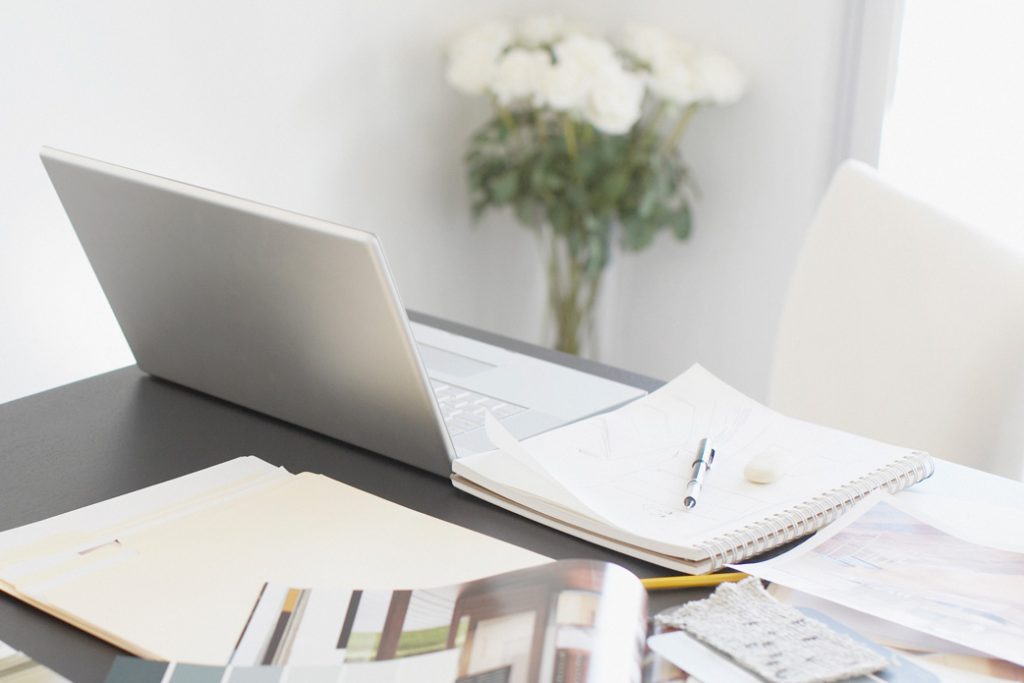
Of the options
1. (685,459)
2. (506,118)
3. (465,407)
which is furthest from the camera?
(506,118)

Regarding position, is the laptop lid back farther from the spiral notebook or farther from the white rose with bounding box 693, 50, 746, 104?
the white rose with bounding box 693, 50, 746, 104

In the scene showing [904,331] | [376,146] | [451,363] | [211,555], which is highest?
[376,146]

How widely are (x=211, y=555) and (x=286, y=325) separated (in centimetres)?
23

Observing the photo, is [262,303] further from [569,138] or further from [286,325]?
[569,138]

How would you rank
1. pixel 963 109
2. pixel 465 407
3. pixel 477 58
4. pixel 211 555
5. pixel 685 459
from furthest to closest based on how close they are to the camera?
pixel 477 58, pixel 963 109, pixel 465 407, pixel 685 459, pixel 211 555

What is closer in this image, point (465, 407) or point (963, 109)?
point (465, 407)

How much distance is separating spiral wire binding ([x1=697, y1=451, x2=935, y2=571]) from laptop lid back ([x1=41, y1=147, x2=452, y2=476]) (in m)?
0.25

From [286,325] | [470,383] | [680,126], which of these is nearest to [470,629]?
[286,325]

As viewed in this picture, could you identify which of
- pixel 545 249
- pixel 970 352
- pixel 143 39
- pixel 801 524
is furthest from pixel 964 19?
pixel 801 524

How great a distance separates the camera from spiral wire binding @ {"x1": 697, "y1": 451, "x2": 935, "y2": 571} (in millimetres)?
812

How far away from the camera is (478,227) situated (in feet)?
8.88

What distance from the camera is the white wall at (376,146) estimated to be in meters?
1.86

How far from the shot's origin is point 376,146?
7.92 ft

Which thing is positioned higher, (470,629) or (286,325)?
(286,325)
